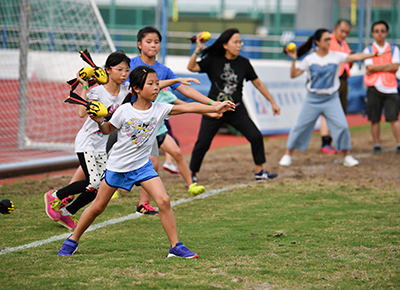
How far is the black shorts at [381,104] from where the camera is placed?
Answer: 32.8 feet

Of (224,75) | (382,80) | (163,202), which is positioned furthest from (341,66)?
(163,202)

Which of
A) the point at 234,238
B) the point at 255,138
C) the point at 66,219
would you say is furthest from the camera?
the point at 255,138

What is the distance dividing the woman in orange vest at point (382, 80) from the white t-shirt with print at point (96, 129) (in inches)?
236

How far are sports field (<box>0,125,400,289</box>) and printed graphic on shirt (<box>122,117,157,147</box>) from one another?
96 centimetres

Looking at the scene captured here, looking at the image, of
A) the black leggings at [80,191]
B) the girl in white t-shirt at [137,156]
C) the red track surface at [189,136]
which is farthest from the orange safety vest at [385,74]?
the girl in white t-shirt at [137,156]

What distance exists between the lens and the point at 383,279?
12.8 feet

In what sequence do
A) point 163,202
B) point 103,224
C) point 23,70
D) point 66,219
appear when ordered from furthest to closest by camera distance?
point 23,70
point 103,224
point 66,219
point 163,202

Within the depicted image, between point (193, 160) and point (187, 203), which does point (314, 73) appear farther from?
point (187, 203)

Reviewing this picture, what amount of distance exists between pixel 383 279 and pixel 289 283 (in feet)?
2.29

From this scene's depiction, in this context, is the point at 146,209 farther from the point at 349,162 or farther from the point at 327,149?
the point at 327,149

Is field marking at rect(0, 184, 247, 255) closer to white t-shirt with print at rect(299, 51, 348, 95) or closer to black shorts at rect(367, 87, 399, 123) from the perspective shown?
white t-shirt with print at rect(299, 51, 348, 95)

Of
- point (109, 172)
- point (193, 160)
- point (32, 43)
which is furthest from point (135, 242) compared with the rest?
point (32, 43)

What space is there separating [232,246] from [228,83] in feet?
10.8

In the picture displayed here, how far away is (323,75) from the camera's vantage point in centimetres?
880
